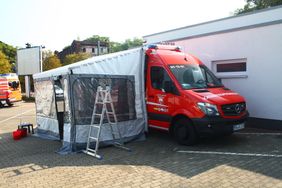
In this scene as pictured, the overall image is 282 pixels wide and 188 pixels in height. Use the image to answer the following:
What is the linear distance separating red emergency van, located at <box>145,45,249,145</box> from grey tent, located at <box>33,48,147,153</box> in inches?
15.0

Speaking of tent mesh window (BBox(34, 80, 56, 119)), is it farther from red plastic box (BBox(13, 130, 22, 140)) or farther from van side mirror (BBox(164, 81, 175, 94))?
van side mirror (BBox(164, 81, 175, 94))

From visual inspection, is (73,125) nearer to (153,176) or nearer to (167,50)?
(153,176)

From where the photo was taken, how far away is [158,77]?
9.55 meters

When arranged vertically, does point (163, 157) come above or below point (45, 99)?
below

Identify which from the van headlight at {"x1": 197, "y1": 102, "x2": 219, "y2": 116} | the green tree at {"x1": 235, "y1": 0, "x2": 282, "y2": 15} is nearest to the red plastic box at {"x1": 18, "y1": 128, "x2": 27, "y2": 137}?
the van headlight at {"x1": 197, "y1": 102, "x2": 219, "y2": 116}

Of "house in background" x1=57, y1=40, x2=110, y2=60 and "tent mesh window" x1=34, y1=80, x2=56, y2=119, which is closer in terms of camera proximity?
"tent mesh window" x1=34, y1=80, x2=56, y2=119

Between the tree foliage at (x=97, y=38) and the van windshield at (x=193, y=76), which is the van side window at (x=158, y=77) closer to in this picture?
the van windshield at (x=193, y=76)

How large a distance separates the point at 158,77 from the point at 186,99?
1.39m

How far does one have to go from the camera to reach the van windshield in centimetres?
907

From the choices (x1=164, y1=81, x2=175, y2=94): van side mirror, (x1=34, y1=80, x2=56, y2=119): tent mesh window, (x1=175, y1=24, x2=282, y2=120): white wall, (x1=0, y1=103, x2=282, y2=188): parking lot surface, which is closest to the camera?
(x1=0, y1=103, x2=282, y2=188): parking lot surface

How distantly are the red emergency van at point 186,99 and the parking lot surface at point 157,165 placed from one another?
53 cm

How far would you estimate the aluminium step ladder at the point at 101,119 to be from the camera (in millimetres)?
8320

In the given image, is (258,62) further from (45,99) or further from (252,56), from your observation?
(45,99)

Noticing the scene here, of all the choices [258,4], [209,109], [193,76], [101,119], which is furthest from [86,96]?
[258,4]
